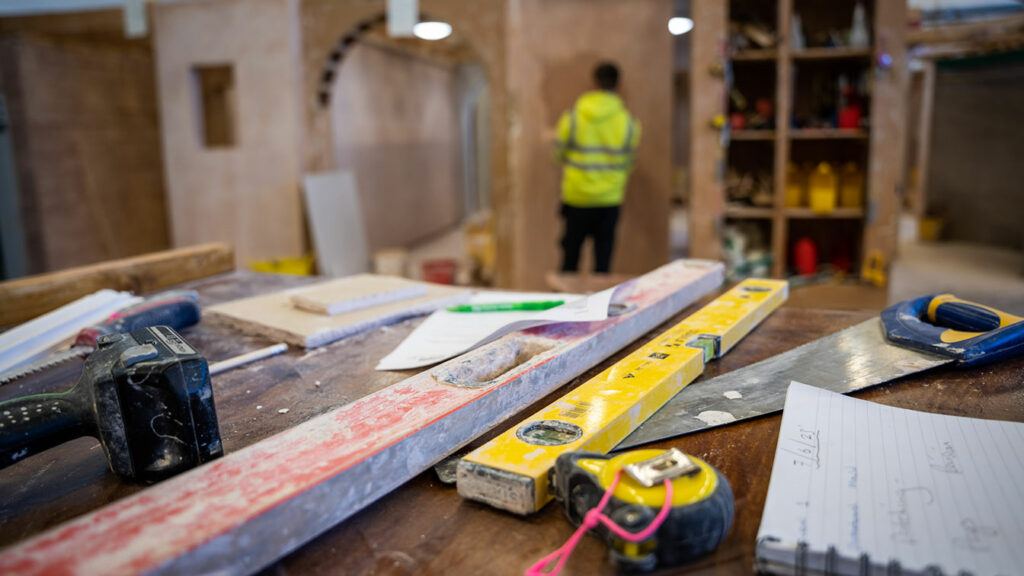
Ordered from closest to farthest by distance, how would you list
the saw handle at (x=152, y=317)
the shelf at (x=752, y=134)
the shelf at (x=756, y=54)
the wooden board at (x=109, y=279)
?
the saw handle at (x=152, y=317) < the wooden board at (x=109, y=279) < the shelf at (x=756, y=54) < the shelf at (x=752, y=134)

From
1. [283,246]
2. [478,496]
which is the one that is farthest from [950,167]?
[478,496]

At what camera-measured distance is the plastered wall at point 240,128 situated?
5312mm

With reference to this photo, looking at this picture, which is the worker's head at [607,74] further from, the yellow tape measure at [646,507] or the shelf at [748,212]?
the yellow tape measure at [646,507]

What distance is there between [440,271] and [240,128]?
1.95m

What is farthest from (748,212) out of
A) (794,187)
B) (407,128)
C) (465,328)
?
(407,128)

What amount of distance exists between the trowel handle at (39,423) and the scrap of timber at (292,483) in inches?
8.2

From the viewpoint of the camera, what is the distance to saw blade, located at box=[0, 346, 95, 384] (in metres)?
1.35

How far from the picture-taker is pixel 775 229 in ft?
15.5

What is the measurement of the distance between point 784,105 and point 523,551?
4417 millimetres

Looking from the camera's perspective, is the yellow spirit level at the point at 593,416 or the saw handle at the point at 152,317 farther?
the saw handle at the point at 152,317

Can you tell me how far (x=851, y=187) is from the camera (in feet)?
15.5

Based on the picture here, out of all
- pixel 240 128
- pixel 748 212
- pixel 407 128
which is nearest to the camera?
pixel 748 212

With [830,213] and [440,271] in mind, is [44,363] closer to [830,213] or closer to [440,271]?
[440,271]

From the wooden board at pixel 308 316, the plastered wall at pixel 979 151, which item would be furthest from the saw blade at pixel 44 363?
the plastered wall at pixel 979 151
